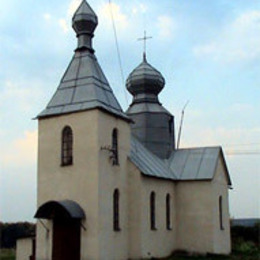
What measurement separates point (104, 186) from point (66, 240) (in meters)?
2.48

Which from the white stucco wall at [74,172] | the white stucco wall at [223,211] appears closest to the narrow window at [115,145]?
the white stucco wall at [74,172]

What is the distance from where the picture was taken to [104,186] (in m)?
19.5

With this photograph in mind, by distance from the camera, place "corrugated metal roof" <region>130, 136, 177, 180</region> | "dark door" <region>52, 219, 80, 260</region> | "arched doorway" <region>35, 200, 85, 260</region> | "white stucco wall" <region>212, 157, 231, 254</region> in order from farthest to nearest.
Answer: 1. "white stucco wall" <region>212, 157, 231, 254</region>
2. "corrugated metal roof" <region>130, 136, 177, 180</region>
3. "dark door" <region>52, 219, 80, 260</region>
4. "arched doorway" <region>35, 200, 85, 260</region>

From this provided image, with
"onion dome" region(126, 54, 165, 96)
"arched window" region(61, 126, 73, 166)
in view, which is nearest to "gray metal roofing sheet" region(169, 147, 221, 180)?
"onion dome" region(126, 54, 165, 96)

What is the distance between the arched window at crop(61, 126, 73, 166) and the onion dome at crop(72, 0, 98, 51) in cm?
404

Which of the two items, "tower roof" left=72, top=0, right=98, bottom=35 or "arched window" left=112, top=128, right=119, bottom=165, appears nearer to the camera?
"arched window" left=112, top=128, right=119, bottom=165

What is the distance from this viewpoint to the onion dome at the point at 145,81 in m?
28.2

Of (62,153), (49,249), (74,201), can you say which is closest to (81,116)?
(62,153)

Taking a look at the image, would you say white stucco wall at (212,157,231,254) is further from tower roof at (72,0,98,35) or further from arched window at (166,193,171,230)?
tower roof at (72,0,98,35)

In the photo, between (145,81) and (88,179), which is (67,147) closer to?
A: (88,179)

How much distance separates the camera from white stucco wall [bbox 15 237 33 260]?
2233cm

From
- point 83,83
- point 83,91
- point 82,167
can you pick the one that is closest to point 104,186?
point 82,167

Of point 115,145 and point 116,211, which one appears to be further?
point 115,145

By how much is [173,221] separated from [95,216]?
6.60 meters
